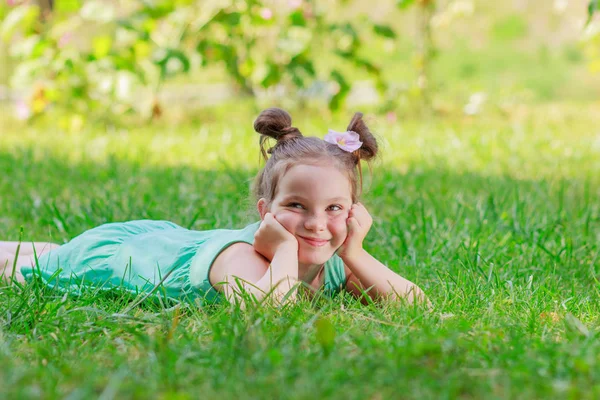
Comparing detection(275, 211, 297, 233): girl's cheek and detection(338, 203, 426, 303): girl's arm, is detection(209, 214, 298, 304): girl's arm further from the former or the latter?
detection(338, 203, 426, 303): girl's arm

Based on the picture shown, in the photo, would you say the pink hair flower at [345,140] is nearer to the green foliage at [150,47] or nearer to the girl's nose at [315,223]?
the girl's nose at [315,223]

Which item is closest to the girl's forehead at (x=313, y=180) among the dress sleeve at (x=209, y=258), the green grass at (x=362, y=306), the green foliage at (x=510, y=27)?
the dress sleeve at (x=209, y=258)

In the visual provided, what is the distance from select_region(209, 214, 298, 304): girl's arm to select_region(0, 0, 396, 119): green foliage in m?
3.83

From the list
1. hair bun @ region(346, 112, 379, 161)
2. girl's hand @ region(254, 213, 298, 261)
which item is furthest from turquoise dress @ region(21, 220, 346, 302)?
hair bun @ region(346, 112, 379, 161)

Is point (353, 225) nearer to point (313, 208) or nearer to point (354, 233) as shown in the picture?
point (354, 233)

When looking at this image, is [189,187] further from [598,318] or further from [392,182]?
[598,318]

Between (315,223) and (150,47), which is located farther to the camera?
(150,47)

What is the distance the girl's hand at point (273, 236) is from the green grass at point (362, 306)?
0.21 metres

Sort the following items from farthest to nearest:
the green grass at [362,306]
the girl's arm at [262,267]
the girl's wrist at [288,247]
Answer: the girl's wrist at [288,247], the girl's arm at [262,267], the green grass at [362,306]

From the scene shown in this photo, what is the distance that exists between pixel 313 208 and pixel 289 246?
0.43ft

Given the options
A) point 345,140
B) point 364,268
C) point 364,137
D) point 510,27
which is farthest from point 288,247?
point 510,27

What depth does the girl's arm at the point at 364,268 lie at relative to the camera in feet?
7.60

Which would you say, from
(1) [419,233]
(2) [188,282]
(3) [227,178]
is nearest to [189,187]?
(3) [227,178]

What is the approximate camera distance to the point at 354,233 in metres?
2.31
